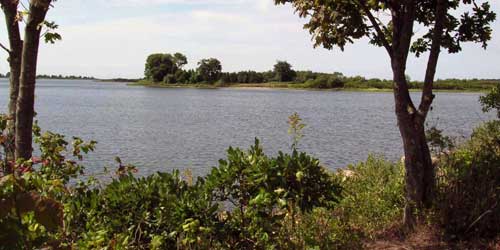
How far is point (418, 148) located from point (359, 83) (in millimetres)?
115892

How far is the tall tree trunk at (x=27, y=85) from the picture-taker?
595cm

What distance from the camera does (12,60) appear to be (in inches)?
249

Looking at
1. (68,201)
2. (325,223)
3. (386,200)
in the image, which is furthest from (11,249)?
(386,200)

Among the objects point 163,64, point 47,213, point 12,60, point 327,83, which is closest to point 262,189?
point 47,213

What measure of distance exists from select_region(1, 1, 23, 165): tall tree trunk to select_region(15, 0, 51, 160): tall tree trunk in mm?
237

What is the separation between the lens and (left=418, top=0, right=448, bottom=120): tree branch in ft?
21.6

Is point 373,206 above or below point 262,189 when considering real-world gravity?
below

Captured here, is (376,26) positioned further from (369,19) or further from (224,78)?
(224,78)

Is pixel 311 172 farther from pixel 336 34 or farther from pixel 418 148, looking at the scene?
pixel 336 34

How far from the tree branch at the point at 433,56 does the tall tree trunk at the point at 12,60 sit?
16.6ft

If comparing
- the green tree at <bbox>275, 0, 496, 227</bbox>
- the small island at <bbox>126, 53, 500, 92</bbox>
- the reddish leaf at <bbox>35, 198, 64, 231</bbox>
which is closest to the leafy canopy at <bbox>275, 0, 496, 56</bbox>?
the green tree at <bbox>275, 0, 496, 227</bbox>

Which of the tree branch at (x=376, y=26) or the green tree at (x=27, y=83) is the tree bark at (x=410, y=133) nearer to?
the tree branch at (x=376, y=26)

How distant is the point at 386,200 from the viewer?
296 inches

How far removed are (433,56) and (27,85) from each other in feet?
16.3
